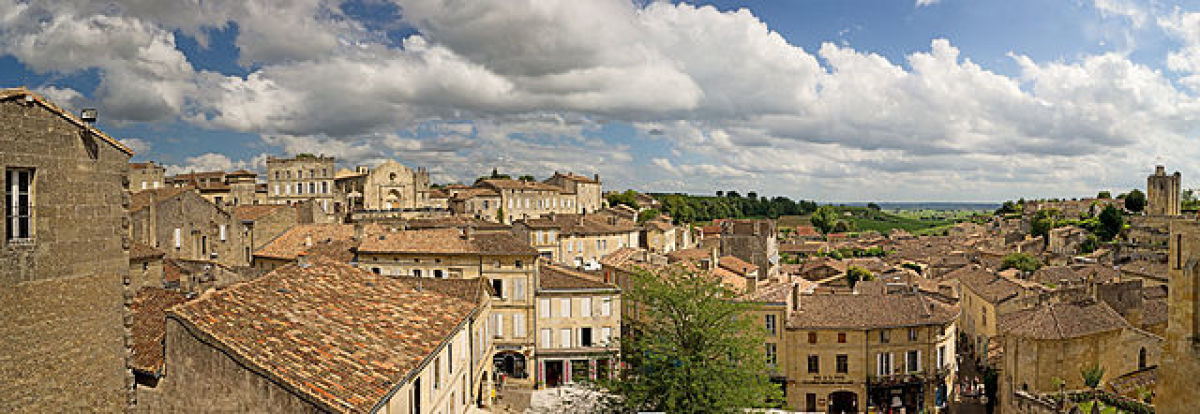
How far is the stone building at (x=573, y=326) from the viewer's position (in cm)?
3931

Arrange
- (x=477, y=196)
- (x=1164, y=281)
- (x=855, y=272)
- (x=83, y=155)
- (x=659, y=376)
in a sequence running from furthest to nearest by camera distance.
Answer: (x=477, y=196), (x=855, y=272), (x=1164, y=281), (x=659, y=376), (x=83, y=155)

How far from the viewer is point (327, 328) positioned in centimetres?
1448

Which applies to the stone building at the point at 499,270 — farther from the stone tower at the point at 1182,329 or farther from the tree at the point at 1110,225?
the tree at the point at 1110,225

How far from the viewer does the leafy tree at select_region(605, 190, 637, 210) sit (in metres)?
122

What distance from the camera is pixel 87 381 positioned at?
11727mm

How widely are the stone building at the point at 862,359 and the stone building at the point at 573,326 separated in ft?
34.3

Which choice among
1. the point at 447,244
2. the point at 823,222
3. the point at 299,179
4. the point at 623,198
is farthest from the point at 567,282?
the point at 823,222

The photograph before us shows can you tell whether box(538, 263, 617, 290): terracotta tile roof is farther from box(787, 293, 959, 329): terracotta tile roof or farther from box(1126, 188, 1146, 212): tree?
box(1126, 188, 1146, 212): tree

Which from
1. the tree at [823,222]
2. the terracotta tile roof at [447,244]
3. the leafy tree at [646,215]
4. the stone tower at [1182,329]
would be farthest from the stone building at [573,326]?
the tree at [823,222]

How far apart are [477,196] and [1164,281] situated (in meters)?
67.2

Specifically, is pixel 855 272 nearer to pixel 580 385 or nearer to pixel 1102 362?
pixel 1102 362

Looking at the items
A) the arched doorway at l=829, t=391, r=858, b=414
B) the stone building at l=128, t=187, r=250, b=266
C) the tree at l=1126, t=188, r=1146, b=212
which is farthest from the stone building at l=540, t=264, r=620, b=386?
the tree at l=1126, t=188, r=1146, b=212

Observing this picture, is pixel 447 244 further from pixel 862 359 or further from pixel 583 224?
pixel 583 224

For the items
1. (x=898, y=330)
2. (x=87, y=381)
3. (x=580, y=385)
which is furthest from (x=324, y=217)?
(x=87, y=381)
